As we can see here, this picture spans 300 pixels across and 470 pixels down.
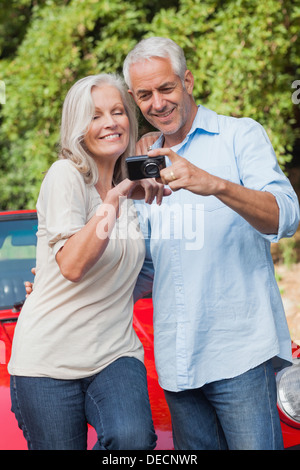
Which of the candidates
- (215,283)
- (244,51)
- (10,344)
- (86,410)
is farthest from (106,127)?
(244,51)

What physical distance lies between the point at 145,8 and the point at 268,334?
6.23m

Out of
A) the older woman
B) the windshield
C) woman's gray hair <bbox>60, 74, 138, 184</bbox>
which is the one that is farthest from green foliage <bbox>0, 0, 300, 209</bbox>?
the older woman

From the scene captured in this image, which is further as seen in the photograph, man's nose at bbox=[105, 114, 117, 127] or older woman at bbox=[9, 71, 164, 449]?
man's nose at bbox=[105, 114, 117, 127]

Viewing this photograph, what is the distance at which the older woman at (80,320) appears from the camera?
6.23ft

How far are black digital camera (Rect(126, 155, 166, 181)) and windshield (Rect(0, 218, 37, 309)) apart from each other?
58.8 inches

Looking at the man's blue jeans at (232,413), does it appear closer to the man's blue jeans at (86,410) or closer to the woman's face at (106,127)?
the man's blue jeans at (86,410)

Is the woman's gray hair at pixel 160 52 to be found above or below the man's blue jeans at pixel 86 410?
above

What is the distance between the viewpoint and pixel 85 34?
704cm

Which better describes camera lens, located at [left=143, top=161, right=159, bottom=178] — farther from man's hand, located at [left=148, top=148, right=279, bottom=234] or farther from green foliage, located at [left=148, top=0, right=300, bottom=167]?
green foliage, located at [left=148, top=0, right=300, bottom=167]

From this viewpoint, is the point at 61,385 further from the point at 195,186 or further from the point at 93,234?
the point at 195,186

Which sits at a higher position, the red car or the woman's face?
the woman's face

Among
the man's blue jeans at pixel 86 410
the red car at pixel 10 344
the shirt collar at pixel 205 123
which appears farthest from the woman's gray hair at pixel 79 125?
the red car at pixel 10 344

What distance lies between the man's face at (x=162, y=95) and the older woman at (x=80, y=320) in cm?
17

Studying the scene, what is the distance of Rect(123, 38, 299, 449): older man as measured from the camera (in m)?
2.01
